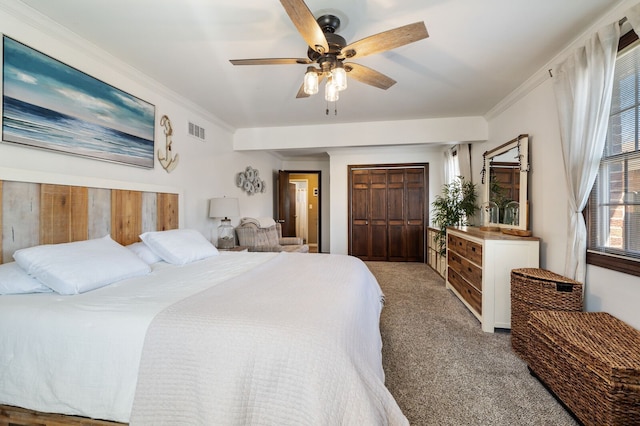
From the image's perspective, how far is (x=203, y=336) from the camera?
1.09 metres

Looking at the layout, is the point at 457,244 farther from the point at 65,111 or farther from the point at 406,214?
the point at 65,111

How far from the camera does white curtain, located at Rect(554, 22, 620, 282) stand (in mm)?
1829

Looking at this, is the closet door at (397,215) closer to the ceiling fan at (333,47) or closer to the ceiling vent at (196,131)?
the ceiling vent at (196,131)

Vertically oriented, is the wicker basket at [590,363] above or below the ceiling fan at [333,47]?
below

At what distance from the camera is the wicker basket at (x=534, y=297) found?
1977mm

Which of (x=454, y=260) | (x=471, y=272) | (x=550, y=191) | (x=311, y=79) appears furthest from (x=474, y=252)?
(x=311, y=79)

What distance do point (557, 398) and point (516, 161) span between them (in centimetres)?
225

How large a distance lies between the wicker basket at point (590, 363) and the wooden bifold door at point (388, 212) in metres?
3.77

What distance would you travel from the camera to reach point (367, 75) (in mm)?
2062

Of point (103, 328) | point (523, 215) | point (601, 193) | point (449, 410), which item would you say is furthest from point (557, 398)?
point (103, 328)

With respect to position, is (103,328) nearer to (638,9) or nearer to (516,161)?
(638,9)

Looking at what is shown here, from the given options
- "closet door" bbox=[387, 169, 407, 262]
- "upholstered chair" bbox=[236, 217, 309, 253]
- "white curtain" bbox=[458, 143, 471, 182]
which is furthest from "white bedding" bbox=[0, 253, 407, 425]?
"closet door" bbox=[387, 169, 407, 262]

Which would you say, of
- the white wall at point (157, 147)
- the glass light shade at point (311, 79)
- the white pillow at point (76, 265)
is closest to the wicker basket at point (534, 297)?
the glass light shade at point (311, 79)

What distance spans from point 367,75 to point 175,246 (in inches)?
82.5
